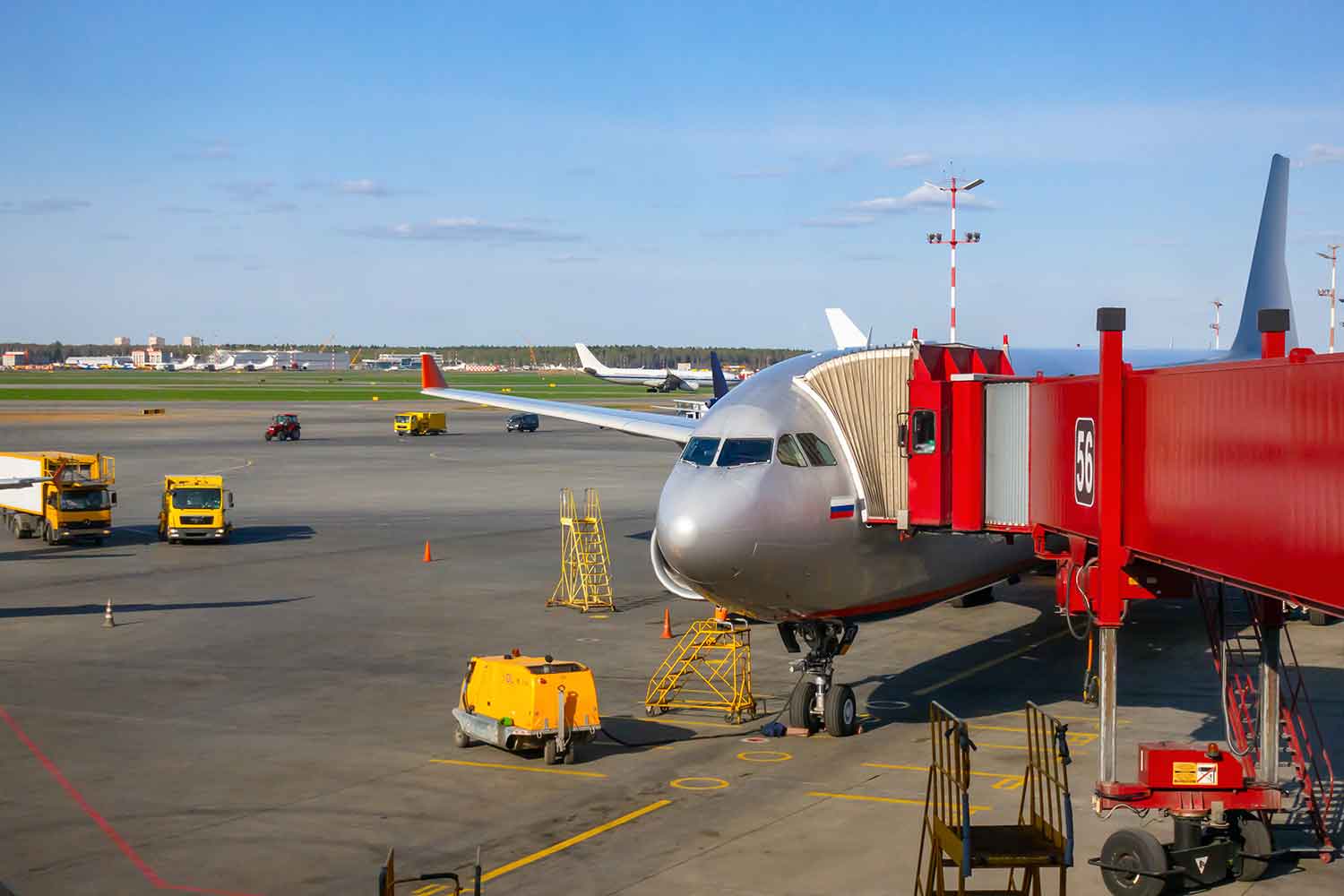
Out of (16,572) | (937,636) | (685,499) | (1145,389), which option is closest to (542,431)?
(16,572)

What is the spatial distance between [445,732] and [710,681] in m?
6.61

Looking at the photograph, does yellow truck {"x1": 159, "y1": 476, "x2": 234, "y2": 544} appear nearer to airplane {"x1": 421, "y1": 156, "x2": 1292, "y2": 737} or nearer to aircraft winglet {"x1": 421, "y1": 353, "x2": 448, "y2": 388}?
aircraft winglet {"x1": 421, "y1": 353, "x2": 448, "y2": 388}

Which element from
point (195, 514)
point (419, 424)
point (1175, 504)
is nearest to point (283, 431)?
point (419, 424)

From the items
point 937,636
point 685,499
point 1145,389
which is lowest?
point 937,636

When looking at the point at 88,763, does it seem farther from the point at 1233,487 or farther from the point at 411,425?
the point at 411,425

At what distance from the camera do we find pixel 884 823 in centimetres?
2033

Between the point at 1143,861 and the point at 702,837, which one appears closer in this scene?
the point at 1143,861

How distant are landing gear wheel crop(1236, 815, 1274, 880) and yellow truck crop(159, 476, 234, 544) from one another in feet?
134

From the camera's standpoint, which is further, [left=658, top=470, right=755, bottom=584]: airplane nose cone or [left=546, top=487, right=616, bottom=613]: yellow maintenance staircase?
[left=546, top=487, right=616, bottom=613]: yellow maintenance staircase

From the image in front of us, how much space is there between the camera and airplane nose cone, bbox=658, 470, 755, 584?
922 inches

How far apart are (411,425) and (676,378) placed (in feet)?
193

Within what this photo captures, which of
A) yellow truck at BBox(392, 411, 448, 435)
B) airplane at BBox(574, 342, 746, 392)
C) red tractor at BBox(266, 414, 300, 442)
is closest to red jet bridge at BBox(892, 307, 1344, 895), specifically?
red tractor at BBox(266, 414, 300, 442)

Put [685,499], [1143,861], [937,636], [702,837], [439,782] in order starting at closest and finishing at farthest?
[1143,861], [702,837], [439,782], [685,499], [937,636]

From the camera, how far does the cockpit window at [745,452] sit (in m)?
24.5
